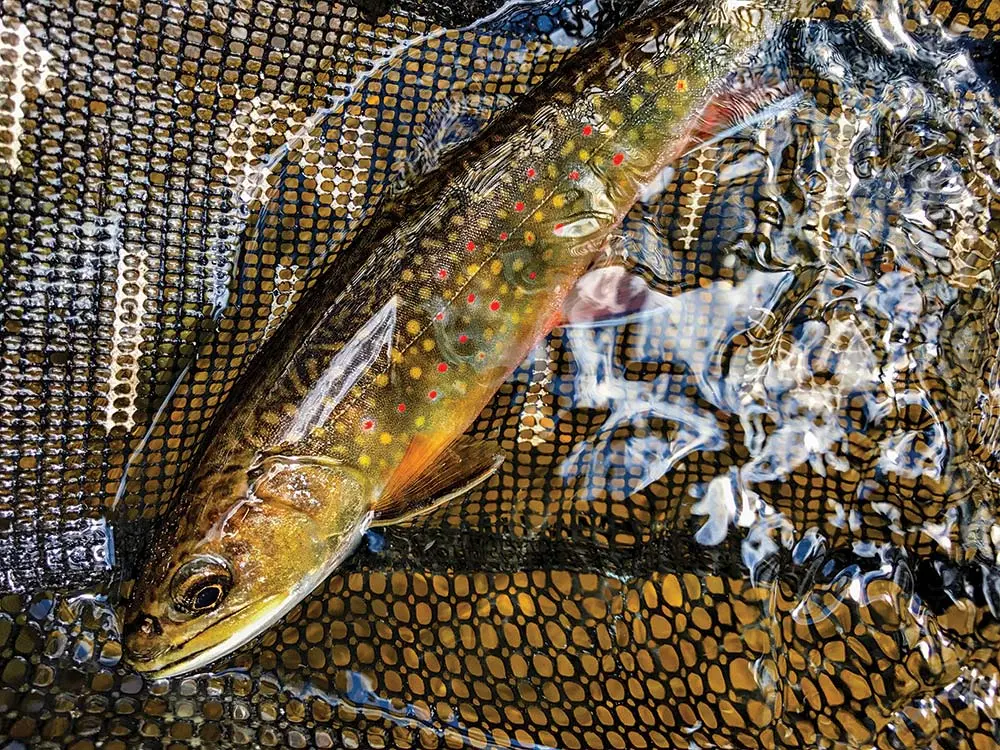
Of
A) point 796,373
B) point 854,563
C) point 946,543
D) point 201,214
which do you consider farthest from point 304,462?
point 946,543

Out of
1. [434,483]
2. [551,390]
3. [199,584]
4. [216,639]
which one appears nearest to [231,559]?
[199,584]

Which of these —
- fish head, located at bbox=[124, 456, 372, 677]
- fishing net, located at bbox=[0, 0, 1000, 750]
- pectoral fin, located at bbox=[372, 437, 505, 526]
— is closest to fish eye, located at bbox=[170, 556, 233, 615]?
fish head, located at bbox=[124, 456, 372, 677]

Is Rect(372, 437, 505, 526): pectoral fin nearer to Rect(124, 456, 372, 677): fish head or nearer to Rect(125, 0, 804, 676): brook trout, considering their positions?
Rect(125, 0, 804, 676): brook trout

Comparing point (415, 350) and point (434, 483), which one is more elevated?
point (415, 350)

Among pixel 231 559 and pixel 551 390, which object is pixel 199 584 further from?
pixel 551 390

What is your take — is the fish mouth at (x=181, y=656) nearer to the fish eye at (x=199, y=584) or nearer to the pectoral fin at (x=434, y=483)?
the fish eye at (x=199, y=584)

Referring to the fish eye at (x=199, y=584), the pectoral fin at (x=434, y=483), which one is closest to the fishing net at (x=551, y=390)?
the pectoral fin at (x=434, y=483)

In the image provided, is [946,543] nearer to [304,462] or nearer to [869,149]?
[869,149]
